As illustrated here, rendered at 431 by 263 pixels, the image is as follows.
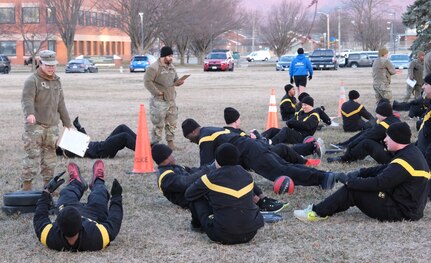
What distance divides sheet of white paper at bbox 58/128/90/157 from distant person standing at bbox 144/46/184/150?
3.02 m

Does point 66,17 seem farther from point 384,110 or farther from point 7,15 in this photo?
point 384,110

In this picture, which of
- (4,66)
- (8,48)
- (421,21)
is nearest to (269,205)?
(421,21)

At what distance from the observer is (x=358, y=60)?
209ft

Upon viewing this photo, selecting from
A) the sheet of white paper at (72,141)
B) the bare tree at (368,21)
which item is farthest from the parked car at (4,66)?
the bare tree at (368,21)

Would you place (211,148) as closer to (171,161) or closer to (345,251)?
(171,161)

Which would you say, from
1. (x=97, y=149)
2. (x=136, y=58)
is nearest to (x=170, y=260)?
(x=97, y=149)

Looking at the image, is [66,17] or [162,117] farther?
[66,17]

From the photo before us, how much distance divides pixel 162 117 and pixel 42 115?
3.65m

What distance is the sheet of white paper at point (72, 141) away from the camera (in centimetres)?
880

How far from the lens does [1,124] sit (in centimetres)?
1730

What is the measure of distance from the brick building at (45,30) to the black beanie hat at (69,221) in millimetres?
68590

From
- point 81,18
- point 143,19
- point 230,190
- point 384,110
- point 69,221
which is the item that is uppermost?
point 81,18

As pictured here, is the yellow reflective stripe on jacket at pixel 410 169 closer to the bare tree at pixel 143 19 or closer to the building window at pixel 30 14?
the bare tree at pixel 143 19

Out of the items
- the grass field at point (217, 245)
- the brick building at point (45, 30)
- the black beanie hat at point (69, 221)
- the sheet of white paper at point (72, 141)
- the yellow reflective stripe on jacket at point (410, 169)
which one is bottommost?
the grass field at point (217, 245)
